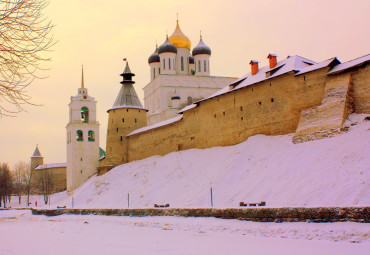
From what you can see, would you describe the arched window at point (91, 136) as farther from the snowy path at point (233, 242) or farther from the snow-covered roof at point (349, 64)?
the snowy path at point (233, 242)

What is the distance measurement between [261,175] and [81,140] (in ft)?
83.0

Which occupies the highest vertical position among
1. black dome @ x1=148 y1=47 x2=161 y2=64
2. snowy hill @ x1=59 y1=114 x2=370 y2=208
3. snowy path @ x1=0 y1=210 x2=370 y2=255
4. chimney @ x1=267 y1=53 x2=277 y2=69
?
black dome @ x1=148 y1=47 x2=161 y2=64

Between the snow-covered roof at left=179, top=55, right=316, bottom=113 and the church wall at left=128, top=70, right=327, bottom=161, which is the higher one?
the snow-covered roof at left=179, top=55, right=316, bottom=113

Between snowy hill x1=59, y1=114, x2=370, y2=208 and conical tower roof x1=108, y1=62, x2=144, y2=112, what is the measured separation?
8.04 m

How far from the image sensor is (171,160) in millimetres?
28312

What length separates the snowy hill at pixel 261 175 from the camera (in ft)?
47.4

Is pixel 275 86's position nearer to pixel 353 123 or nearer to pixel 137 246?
pixel 353 123

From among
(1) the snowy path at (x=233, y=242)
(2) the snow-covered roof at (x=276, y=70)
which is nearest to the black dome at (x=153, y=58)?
(2) the snow-covered roof at (x=276, y=70)

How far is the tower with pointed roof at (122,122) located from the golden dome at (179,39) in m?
14.3

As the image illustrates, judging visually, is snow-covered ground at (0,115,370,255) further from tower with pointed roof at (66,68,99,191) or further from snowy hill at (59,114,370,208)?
tower with pointed roof at (66,68,99,191)

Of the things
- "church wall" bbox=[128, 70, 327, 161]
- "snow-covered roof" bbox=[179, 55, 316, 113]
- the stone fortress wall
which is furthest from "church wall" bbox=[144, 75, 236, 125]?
"snow-covered roof" bbox=[179, 55, 316, 113]

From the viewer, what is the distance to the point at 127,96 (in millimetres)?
37562

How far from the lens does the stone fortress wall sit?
19.4 m

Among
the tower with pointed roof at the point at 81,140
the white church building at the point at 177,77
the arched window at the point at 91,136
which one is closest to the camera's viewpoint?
the tower with pointed roof at the point at 81,140
